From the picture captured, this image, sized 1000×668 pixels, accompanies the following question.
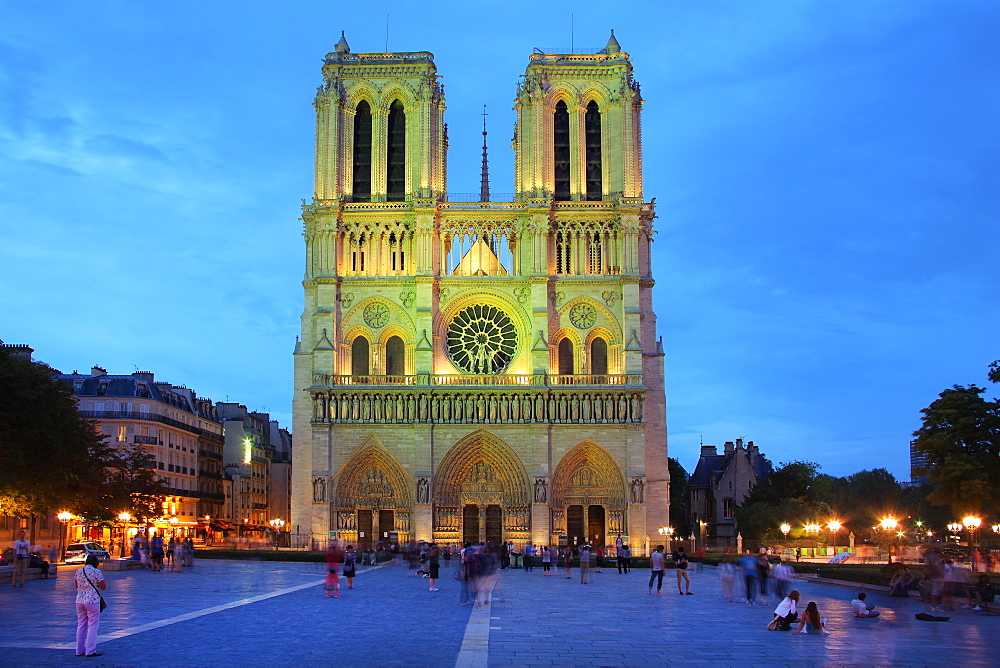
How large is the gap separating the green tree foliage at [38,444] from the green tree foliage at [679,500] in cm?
4505

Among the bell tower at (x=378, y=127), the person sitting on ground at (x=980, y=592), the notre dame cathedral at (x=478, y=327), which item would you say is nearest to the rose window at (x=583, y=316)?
the notre dame cathedral at (x=478, y=327)

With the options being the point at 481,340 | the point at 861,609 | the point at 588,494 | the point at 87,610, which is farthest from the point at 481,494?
the point at 87,610

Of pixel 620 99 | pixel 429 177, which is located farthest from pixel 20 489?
pixel 620 99

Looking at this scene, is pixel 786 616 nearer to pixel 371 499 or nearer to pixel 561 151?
pixel 371 499

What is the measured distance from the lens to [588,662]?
14750 millimetres

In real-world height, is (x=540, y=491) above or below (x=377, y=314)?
below

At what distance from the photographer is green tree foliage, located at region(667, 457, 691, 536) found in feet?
251

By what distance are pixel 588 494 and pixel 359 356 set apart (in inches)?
539

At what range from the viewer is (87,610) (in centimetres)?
1509

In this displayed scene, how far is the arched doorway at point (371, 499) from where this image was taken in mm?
56031

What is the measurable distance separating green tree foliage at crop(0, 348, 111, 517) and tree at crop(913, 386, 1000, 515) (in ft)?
94.5

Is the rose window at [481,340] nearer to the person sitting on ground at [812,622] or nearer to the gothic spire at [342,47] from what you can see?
the gothic spire at [342,47]

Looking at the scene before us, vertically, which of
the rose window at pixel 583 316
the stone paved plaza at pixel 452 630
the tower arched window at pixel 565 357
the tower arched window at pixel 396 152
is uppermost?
the tower arched window at pixel 396 152

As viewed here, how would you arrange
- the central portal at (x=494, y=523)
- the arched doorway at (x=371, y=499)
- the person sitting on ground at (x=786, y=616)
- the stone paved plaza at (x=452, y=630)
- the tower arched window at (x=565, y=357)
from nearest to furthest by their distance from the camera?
the stone paved plaza at (x=452, y=630) → the person sitting on ground at (x=786, y=616) → the arched doorway at (x=371, y=499) → the central portal at (x=494, y=523) → the tower arched window at (x=565, y=357)
